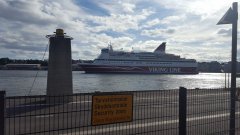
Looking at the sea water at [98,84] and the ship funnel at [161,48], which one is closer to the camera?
the sea water at [98,84]

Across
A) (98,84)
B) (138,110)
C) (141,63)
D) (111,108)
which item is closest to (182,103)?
(138,110)

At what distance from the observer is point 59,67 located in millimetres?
16500

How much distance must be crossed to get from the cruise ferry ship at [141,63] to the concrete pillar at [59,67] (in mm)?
95356

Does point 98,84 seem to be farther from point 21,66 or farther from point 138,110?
point 21,66

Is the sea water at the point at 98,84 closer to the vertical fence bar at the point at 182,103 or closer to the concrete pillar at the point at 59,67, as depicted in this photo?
the concrete pillar at the point at 59,67

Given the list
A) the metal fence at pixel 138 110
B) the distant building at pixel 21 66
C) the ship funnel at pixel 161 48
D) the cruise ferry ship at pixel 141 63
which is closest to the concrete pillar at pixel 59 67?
the metal fence at pixel 138 110

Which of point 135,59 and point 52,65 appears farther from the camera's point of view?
point 135,59

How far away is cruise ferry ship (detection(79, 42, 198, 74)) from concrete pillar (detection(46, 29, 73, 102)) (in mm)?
95356

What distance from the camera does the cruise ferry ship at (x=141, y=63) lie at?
114 meters

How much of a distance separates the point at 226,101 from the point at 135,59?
11093cm

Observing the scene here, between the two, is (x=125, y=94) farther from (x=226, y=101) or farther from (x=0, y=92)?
(x=226, y=101)

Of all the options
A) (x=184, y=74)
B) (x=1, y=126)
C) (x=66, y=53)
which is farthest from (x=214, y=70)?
(x=1, y=126)

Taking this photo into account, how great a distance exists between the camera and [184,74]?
12838cm

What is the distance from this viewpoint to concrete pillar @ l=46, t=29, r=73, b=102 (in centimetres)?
1639
